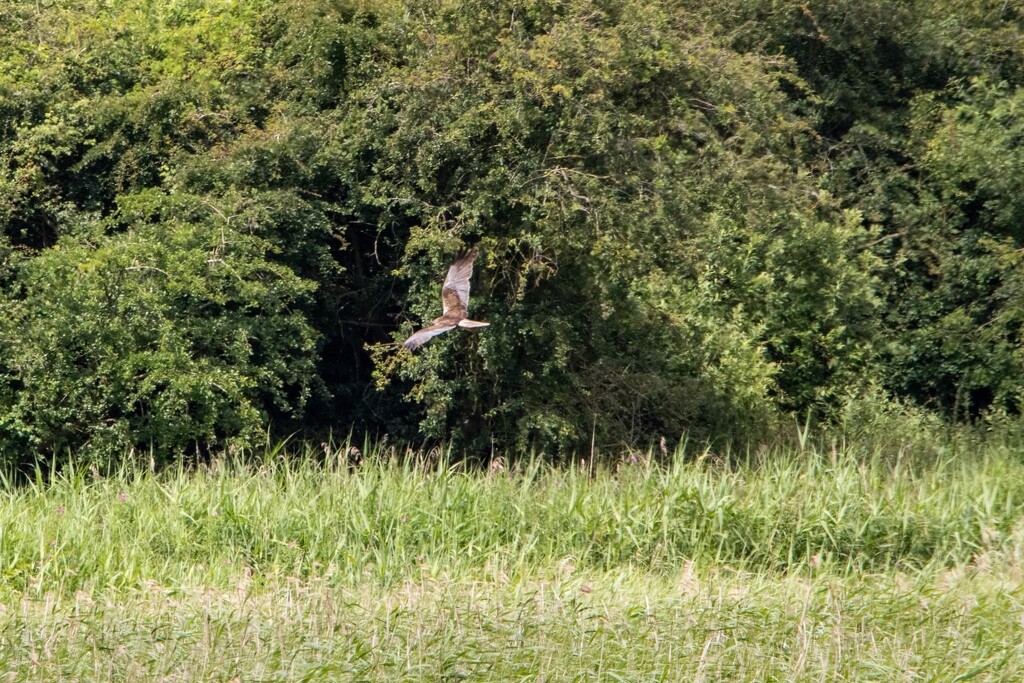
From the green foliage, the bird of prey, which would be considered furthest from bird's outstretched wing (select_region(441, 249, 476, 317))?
the green foliage

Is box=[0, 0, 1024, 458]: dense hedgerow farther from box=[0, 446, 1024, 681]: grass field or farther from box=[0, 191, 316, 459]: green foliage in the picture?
box=[0, 446, 1024, 681]: grass field

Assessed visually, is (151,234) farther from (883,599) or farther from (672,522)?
(883,599)

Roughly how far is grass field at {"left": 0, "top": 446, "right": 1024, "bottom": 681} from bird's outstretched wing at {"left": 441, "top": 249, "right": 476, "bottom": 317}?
3.54ft

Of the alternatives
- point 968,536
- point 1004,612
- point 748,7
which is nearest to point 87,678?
point 1004,612

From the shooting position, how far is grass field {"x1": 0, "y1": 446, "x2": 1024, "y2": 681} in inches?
191

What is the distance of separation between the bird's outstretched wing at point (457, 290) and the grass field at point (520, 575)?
108cm

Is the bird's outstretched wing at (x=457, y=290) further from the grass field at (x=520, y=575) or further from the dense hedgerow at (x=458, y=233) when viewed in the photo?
the grass field at (x=520, y=575)

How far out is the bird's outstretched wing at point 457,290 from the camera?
27.3 feet

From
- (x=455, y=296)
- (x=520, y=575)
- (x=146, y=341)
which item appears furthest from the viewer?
(x=146, y=341)

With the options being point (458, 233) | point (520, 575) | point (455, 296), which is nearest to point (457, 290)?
point (455, 296)

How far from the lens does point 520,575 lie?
20.5ft

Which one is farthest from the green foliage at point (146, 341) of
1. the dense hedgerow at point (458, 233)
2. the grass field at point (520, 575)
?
the grass field at point (520, 575)

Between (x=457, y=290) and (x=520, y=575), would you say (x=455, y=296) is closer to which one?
(x=457, y=290)

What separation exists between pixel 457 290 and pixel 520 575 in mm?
2663
